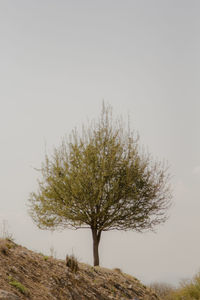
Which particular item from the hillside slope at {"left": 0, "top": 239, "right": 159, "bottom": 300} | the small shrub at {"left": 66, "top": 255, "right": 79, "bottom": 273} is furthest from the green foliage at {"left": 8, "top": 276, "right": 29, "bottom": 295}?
the small shrub at {"left": 66, "top": 255, "right": 79, "bottom": 273}

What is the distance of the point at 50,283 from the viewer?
11023mm

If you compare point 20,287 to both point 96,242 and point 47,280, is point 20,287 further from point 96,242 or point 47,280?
point 96,242

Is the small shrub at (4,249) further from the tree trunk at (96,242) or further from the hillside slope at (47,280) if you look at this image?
the tree trunk at (96,242)

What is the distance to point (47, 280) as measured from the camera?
36.5 ft

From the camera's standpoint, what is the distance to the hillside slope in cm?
954

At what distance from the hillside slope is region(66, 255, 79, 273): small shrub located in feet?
0.63

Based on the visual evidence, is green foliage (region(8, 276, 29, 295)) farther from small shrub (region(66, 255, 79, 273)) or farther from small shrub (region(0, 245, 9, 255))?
small shrub (region(66, 255, 79, 273))

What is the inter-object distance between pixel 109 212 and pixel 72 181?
2.62 metres

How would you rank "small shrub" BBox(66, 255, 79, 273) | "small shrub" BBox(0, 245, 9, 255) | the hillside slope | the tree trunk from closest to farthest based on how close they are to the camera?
the hillside slope < "small shrub" BBox(0, 245, 9, 255) < "small shrub" BBox(66, 255, 79, 273) < the tree trunk

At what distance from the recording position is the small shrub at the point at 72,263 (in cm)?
1328

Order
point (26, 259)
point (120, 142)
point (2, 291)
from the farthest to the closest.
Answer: point (120, 142) → point (26, 259) → point (2, 291)

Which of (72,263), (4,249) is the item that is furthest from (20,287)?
(72,263)

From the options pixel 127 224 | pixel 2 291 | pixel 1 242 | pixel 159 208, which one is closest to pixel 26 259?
pixel 1 242

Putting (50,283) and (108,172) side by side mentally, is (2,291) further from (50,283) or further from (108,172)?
(108,172)
